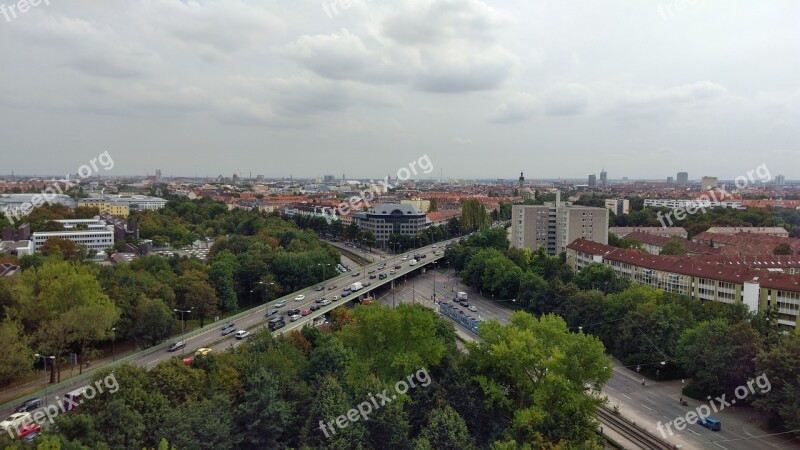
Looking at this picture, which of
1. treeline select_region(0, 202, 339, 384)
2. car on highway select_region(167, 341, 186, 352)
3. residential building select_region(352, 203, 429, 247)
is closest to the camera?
treeline select_region(0, 202, 339, 384)

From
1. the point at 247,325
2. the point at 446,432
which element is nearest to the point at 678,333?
the point at 446,432

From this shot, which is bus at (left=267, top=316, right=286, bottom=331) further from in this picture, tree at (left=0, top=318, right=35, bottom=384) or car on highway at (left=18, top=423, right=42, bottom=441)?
car on highway at (left=18, top=423, right=42, bottom=441)

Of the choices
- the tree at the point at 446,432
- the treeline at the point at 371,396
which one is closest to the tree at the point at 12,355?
the treeline at the point at 371,396

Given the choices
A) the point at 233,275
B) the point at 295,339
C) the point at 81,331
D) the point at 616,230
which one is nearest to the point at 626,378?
the point at 295,339

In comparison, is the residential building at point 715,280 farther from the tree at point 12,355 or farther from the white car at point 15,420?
the tree at point 12,355

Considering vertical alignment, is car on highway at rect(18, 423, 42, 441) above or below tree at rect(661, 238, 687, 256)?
below

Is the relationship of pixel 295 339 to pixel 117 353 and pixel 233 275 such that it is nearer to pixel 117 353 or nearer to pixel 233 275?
pixel 117 353

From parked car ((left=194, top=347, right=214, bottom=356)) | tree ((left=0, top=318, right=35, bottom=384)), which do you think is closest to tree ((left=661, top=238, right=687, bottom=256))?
parked car ((left=194, top=347, right=214, bottom=356))
